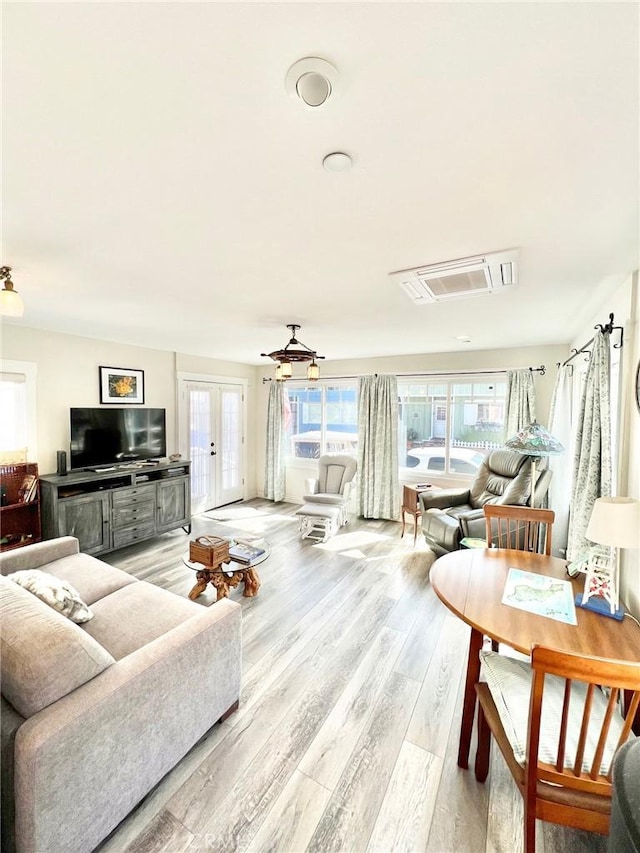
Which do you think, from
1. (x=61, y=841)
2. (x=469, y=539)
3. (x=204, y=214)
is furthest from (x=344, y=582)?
(x=204, y=214)

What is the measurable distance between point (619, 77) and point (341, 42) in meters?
0.65

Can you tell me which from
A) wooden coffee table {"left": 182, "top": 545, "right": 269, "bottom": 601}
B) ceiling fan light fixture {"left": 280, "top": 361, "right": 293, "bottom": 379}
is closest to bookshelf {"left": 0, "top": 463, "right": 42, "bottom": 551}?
wooden coffee table {"left": 182, "top": 545, "right": 269, "bottom": 601}

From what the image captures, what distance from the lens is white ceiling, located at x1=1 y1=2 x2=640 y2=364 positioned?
0.73 meters

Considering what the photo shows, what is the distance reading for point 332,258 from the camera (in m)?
1.86

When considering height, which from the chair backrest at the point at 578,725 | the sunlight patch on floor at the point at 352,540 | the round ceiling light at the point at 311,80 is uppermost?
the round ceiling light at the point at 311,80

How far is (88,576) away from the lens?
7.86ft

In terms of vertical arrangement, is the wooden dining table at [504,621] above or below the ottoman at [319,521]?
above

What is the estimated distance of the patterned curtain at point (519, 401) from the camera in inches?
172

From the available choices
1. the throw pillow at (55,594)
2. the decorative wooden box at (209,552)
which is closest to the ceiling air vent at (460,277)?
the decorative wooden box at (209,552)

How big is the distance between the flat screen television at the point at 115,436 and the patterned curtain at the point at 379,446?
289 cm

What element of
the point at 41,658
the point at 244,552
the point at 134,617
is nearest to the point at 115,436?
the point at 244,552

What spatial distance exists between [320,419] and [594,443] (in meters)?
4.29

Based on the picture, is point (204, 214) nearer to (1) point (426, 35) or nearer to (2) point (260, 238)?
(2) point (260, 238)

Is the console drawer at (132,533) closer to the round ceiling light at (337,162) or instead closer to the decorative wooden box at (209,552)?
the decorative wooden box at (209,552)
